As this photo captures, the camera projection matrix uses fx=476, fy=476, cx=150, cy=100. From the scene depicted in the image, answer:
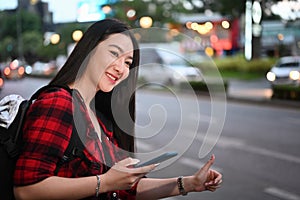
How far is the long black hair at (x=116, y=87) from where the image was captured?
1.58 metres

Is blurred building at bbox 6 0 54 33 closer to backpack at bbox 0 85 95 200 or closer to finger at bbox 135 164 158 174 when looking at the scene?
backpack at bbox 0 85 95 200

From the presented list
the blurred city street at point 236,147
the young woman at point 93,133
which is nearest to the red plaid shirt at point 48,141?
the young woman at point 93,133

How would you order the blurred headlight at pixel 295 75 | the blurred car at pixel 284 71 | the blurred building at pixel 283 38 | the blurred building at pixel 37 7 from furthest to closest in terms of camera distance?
the blurred building at pixel 283 38
the blurred car at pixel 284 71
the blurred headlight at pixel 295 75
the blurred building at pixel 37 7

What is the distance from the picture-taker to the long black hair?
1581 millimetres

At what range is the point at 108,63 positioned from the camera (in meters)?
1.58

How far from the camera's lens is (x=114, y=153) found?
167 centimetres

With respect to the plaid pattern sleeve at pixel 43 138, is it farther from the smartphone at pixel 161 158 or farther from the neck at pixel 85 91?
the smartphone at pixel 161 158

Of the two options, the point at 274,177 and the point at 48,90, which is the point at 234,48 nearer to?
the point at 274,177

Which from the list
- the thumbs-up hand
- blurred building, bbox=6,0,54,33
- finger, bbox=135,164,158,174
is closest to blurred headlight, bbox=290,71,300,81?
blurred building, bbox=6,0,54,33

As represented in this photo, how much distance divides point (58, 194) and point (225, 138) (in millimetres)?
7983

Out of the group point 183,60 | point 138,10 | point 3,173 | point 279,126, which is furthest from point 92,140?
point 138,10

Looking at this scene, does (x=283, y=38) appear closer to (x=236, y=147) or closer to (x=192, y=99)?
(x=236, y=147)

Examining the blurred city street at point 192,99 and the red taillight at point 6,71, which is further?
the red taillight at point 6,71

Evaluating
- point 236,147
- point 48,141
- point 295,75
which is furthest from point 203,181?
point 295,75
